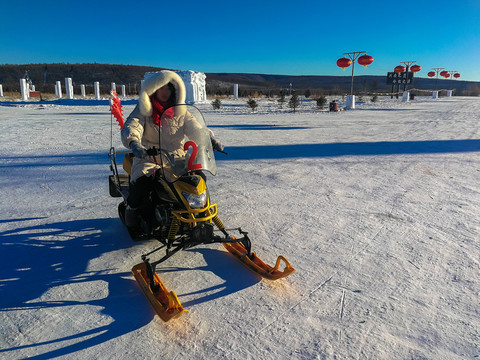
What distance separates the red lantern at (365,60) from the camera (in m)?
22.9

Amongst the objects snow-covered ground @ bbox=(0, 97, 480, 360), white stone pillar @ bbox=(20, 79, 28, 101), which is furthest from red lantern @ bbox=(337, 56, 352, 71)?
white stone pillar @ bbox=(20, 79, 28, 101)

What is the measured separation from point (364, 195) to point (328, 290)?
98.6 inches

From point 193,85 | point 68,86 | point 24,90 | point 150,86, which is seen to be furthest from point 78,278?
point 68,86

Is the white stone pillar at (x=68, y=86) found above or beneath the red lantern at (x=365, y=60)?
beneath

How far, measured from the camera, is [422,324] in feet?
6.98

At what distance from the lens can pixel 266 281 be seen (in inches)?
103

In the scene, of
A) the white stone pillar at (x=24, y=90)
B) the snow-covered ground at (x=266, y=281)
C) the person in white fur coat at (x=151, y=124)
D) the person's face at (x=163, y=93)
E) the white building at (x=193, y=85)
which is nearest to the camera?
the snow-covered ground at (x=266, y=281)

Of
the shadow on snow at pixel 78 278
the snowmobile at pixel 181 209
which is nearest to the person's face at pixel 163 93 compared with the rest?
the snowmobile at pixel 181 209

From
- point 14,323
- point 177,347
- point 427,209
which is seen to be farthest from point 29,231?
point 427,209

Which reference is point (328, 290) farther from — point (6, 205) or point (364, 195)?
point (6, 205)

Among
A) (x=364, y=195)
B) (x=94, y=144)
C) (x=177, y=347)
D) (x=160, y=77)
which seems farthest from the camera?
(x=94, y=144)

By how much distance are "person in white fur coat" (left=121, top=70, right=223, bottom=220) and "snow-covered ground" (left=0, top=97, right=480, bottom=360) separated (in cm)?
67

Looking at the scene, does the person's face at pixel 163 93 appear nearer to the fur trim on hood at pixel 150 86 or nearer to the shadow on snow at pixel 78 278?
the fur trim on hood at pixel 150 86

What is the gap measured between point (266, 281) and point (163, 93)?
6.08 ft
